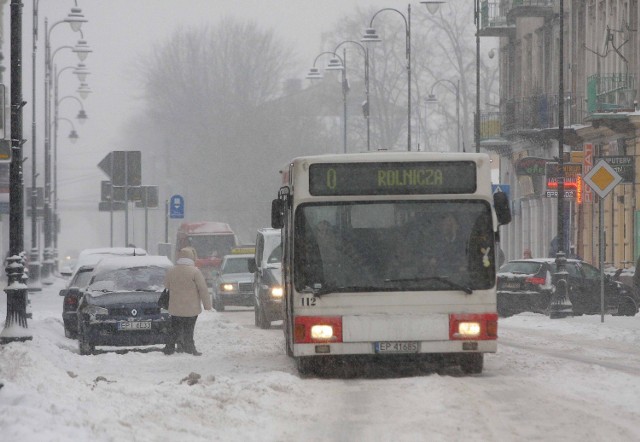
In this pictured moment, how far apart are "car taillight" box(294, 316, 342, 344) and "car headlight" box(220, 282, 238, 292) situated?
22234mm

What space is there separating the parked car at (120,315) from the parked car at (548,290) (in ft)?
39.8

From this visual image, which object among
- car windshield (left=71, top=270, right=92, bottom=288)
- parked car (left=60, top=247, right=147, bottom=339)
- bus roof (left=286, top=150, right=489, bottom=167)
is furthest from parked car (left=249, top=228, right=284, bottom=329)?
bus roof (left=286, top=150, right=489, bottom=167)

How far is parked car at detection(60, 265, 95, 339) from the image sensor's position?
24641 millimetres

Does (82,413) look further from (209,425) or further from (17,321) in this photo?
(17,321)

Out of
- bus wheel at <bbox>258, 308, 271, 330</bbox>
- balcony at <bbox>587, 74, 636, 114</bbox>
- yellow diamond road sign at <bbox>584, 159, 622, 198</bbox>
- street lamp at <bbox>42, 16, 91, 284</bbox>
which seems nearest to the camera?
yellow diamond road sign at <bbox>584, 159, 622, 198</bbox>

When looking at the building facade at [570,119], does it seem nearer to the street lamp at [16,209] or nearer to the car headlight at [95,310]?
the car headlight at [95,310]

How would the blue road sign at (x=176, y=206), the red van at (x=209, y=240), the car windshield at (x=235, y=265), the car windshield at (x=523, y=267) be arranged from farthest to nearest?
the red van at (x=209, y=240) < the blue road sign at (x=176, y=206) < the car windshield at (x=235, y=265) < the car windshield at (x=523, y=267)

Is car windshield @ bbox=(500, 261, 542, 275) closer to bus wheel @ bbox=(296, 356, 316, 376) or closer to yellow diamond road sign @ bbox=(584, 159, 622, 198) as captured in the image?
yellow diamond road sign @ bbox=(584, 159, 622, 198)

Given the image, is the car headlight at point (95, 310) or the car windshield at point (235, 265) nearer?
the car headlight at point (95, 310)

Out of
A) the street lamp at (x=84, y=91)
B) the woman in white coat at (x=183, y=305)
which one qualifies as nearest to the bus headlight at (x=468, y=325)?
the woman in white coat at (x=183, y=305)

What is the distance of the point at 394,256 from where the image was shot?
16.7 metres

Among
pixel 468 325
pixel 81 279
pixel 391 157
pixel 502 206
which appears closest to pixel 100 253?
pixel 81 279

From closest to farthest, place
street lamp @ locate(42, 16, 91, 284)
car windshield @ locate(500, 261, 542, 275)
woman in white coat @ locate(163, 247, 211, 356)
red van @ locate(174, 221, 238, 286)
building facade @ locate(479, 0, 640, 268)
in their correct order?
woman in white coat @ locate(163, 247, 211, 356) < car windshield @ locate(500, 261, 542, 275) < building facade @ locate(479, 0, 640, 268) < street lamp @ locate(42, 16, 91, 284) < red van @ locate(174, 221, 238, 286)

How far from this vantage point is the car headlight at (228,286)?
38.9m
